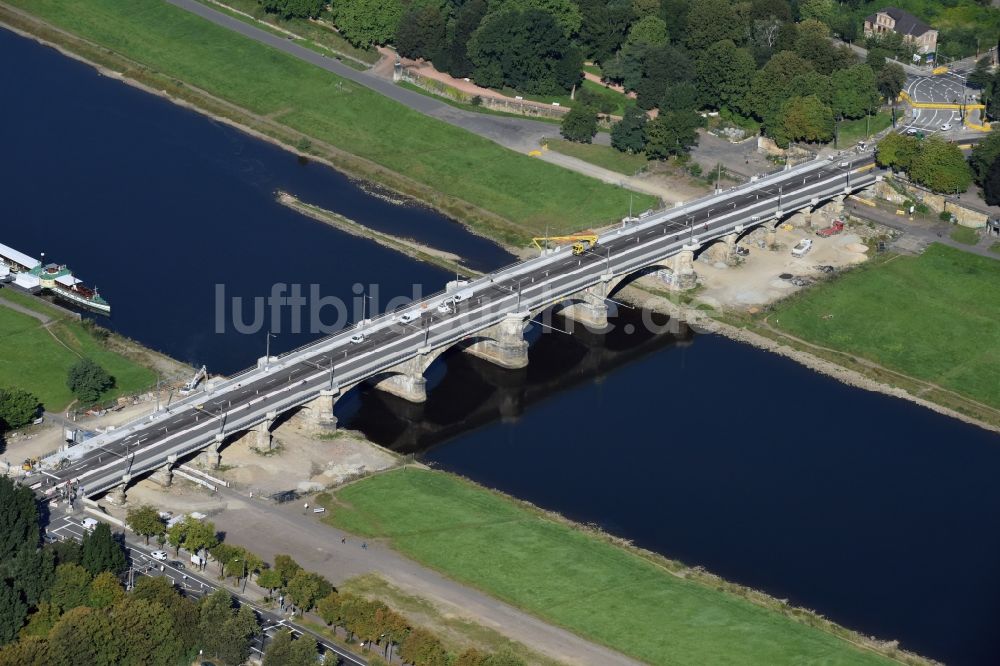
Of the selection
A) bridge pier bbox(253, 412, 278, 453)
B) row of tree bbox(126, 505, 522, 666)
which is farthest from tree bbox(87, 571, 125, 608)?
bridge pier bbox(253, 412, 278, 453)

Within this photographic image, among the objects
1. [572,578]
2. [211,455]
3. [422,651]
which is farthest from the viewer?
[211,455]

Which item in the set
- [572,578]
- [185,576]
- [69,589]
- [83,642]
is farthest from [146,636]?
[572,578]

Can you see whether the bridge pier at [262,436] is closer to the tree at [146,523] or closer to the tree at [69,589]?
the tree at [146,523]

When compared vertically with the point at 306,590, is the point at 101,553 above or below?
above

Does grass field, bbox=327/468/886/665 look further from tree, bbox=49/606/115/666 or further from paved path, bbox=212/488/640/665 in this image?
tree, bbox=49/606/115/666

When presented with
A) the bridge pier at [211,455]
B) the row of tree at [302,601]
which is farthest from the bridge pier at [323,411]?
the row of tree at [302,601]

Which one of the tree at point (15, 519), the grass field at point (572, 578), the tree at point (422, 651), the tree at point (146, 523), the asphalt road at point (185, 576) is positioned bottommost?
the asphalt road at point (185, 576)

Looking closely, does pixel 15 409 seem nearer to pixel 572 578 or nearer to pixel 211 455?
pixel 211 455
